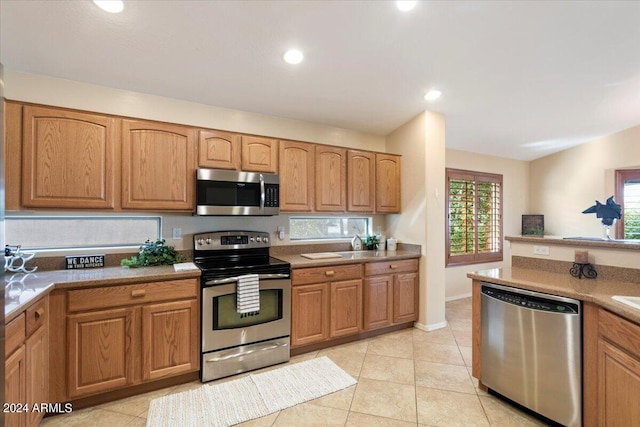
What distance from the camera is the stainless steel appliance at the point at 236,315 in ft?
7.99

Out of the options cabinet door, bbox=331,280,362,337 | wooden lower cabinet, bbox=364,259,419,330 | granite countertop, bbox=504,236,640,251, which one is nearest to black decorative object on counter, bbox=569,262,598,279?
granite countertop, bbox=504,236,640,251

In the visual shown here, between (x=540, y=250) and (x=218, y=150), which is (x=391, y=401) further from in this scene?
(x=218, y=150)

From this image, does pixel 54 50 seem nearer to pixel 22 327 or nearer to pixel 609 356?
pixel 22 327

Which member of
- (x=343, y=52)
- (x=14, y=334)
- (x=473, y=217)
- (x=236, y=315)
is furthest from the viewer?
(x=473, y=217)

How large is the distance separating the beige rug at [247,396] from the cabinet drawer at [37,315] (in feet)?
3.04

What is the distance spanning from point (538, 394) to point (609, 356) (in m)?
0.54

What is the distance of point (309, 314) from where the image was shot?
292cm

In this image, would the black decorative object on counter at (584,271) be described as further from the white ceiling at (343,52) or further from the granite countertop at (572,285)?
the white ceiling at (343,52)

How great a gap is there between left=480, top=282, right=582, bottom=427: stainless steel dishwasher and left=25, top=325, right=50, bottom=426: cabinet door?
9.77 ft

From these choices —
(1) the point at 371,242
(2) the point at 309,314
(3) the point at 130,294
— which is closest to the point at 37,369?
(3) the point at 130,294

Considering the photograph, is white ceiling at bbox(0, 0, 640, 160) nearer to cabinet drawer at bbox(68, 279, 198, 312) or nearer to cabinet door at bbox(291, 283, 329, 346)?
cabinet drawer at bbox(68, 279, 198, 312)

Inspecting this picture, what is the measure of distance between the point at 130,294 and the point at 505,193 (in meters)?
5.92

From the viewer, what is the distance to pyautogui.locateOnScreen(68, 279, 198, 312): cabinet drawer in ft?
6.68

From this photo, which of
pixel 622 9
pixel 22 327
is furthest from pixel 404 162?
pixel 22 327
